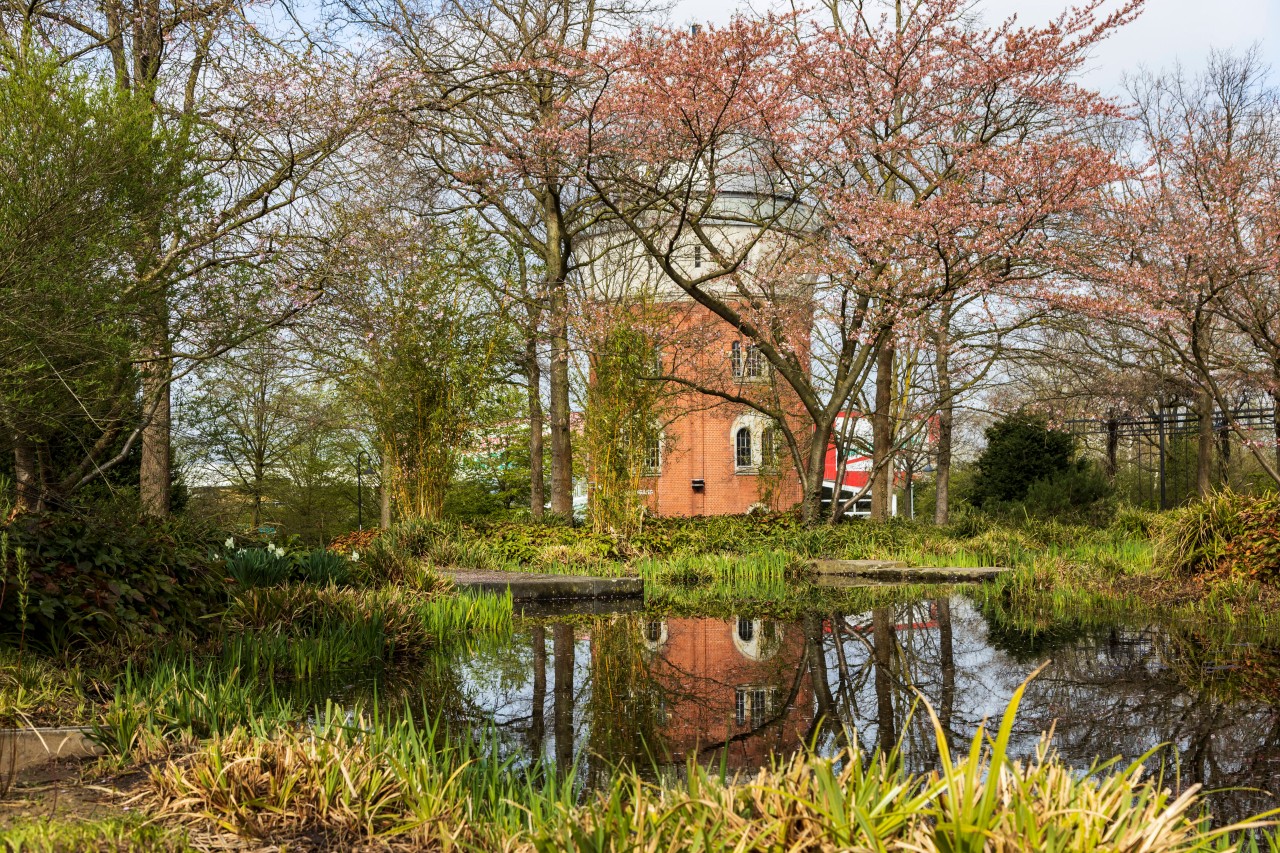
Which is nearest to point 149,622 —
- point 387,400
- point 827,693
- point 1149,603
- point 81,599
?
point 81,599

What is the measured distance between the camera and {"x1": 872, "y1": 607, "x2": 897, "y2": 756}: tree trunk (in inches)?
160

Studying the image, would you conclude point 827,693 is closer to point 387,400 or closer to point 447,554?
point 447,554

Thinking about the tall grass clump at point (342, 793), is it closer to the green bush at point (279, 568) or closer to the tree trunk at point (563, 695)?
the tree trunk at point (563, 695)

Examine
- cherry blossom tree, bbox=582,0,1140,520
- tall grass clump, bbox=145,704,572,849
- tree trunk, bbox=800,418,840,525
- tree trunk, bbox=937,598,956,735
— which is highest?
cherry blossom tree, bbox=582,0,1140,520

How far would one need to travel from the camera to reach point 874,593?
9648 millimetres

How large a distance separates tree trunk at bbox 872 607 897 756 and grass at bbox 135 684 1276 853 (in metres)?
0.79

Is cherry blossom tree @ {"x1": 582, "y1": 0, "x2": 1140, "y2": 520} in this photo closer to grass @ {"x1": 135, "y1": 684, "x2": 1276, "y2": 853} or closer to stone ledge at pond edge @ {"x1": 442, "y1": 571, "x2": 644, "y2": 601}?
stone ledge at pond edge @ {"x1": 442, "y1": 571, "x2": 644, "y2": 601}

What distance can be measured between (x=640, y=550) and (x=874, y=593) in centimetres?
379

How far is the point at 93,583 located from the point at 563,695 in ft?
7.68

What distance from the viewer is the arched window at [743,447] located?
34.6 metres

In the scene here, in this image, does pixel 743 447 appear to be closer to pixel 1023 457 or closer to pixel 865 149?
pixel 1023 457

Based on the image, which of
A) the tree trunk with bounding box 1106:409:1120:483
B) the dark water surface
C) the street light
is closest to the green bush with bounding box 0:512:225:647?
the dark water surface

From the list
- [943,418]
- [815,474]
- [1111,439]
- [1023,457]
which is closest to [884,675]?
[815,474]

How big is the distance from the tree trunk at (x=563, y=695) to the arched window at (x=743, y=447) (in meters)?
27.3
